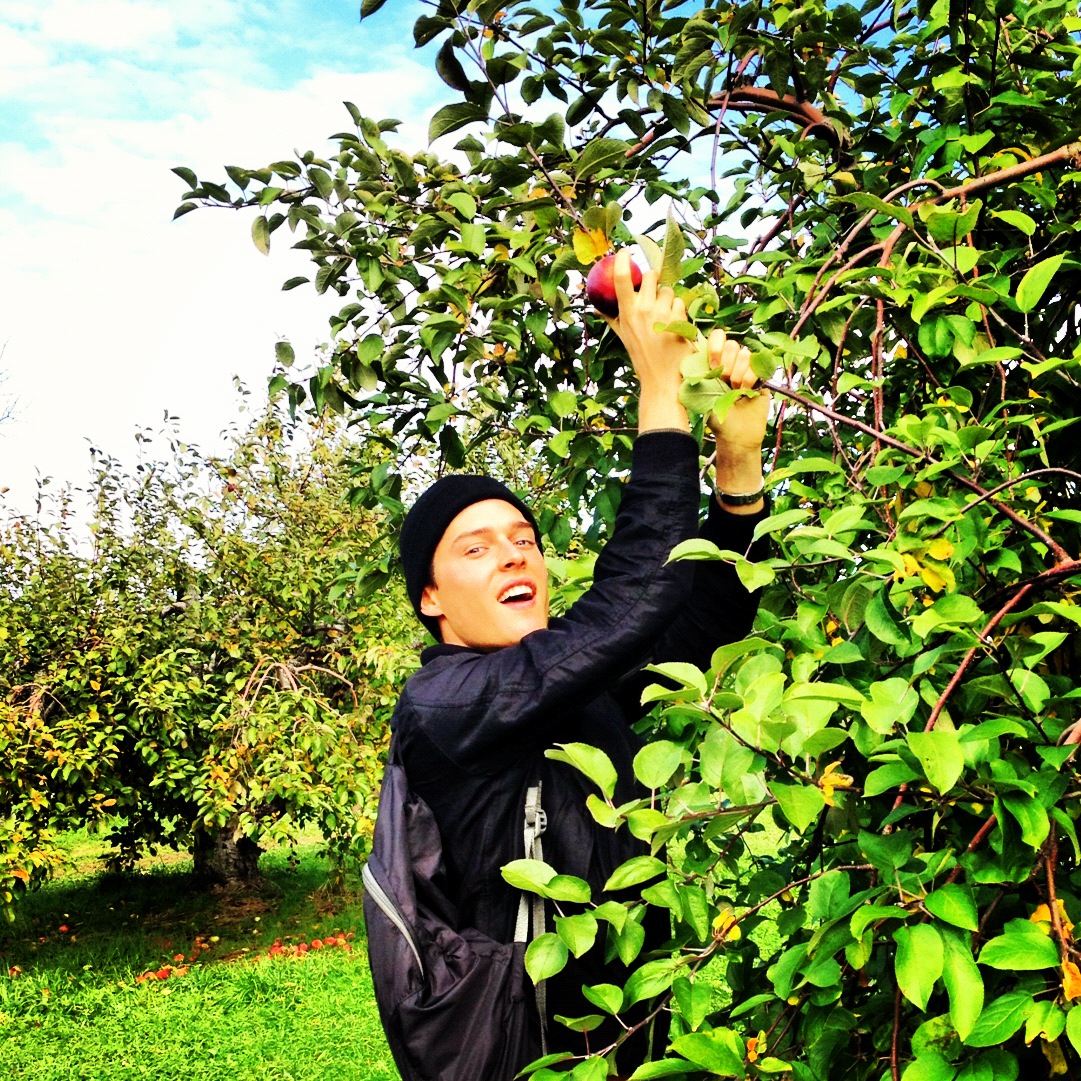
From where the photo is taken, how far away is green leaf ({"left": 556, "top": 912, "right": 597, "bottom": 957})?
0.92m

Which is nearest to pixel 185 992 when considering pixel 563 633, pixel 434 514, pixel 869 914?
pixel 434 514

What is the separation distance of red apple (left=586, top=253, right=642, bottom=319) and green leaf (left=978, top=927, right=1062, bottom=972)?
0.86 meters

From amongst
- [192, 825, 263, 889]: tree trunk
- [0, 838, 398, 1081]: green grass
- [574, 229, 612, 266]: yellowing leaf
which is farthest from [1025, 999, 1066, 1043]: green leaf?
[192, 825, 263, 889]: tree trunk

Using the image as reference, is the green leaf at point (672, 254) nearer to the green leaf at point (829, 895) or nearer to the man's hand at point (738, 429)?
the man's hand at point (738, 429)

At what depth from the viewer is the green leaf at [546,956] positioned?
0.98 metres

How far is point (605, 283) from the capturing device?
1384mm

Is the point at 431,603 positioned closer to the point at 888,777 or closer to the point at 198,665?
the point at 888,777

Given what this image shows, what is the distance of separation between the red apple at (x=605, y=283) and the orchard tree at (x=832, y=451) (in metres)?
0.06

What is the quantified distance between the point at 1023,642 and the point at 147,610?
776cm

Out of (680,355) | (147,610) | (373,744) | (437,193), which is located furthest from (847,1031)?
(147,610)

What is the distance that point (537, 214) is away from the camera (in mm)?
1605

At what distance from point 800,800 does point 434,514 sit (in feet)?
3.01

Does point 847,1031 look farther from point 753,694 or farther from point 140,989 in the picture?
point 140,989

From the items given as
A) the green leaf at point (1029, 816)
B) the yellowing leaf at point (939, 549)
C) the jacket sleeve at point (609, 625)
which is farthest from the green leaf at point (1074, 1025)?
the jacket sleeve at point (609, 625)
